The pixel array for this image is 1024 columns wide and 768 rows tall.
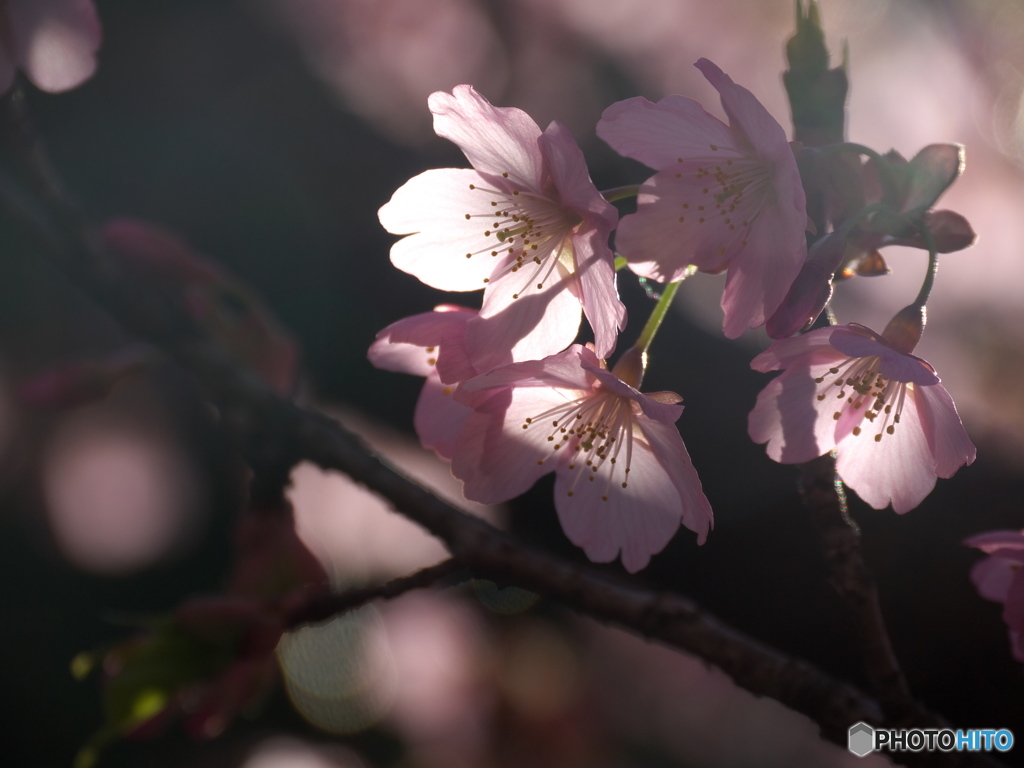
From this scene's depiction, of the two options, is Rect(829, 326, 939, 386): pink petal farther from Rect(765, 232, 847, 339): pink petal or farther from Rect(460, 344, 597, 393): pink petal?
Rect(460, 344, 597, 393): pink petal

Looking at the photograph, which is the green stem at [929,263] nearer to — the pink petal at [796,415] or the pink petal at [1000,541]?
the pink petal at [796,415]

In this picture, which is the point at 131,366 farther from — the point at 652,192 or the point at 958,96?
the point at 958,96

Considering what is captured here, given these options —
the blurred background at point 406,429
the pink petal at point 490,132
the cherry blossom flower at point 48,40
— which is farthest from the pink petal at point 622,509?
the cherry blossom flower at point 48,40

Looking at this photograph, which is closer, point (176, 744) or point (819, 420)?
point (819, 420)

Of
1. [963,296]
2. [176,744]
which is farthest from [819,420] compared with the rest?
[176,744]

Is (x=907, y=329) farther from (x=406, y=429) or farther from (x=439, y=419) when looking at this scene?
(x=406, y=429)

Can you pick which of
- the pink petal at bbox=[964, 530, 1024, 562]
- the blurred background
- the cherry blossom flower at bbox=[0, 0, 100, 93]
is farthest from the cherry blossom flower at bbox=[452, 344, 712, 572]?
the cherry blossom flower at bbox=[0, 0, 100, 93]

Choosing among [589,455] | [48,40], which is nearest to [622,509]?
[589,455]

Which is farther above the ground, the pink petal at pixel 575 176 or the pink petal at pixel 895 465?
the pink petal at pixel 575 176
